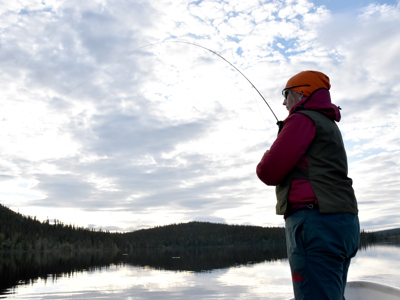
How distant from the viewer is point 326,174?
218cm

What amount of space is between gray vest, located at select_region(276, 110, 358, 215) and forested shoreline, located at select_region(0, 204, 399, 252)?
55931mm

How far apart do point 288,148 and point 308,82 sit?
592 millimetres

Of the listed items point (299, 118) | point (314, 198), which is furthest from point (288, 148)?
point (314, 198)

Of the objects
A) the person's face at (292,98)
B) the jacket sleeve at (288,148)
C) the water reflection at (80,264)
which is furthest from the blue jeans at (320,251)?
the water reflection at (80,264)

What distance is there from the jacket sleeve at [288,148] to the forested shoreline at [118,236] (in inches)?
2198

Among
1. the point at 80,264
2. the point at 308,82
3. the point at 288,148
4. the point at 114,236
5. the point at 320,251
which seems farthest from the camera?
the point at 114,236

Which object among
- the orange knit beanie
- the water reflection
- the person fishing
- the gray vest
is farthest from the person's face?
the water reflection

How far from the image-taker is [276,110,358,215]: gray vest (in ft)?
7.02

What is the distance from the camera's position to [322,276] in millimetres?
2094

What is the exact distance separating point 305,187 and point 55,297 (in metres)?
8.72

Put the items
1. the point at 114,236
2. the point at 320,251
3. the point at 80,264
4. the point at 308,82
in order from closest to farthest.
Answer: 1. the point at 320,251
2. the point at 308,82
3. the point at 80,264
4. the point at 114,236

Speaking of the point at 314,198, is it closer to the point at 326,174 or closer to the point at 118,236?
the point at 326,174

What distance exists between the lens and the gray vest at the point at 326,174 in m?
2.14

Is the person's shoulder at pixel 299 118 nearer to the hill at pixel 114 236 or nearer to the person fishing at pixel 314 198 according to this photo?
the person fishing at pixel 314 198
